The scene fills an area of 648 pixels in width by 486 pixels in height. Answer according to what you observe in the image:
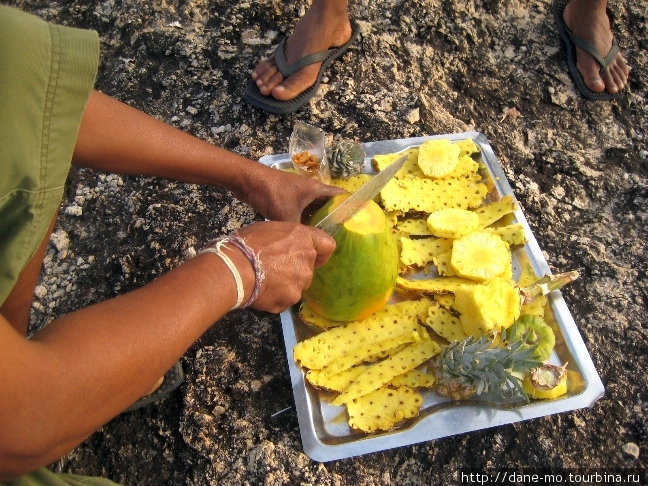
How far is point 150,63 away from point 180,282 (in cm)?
168

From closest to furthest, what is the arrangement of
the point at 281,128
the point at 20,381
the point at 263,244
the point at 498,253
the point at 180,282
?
the point at 20,381, the point at 180,282, the point at 263,244, the point at 498,253, the point at 281,128

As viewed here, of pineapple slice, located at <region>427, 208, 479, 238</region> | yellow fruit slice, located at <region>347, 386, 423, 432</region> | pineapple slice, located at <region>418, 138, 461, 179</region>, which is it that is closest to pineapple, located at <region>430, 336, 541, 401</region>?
yellow fruit slice, located at <region>347, 386, 423, 432</region>

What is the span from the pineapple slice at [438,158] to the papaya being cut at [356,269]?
1.46 feet

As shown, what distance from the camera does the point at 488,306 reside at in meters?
1.53

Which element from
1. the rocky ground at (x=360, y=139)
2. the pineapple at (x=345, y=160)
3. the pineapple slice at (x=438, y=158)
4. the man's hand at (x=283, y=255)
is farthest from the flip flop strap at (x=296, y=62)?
the man's hand at (x=283, y=255)

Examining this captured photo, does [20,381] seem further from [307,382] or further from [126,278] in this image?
[126,278]

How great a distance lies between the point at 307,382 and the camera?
1592 mm

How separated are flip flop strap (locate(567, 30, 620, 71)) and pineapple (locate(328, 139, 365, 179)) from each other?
4.19 ft

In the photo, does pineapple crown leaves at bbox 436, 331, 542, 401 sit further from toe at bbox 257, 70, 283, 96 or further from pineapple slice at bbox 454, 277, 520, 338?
toe at bbox 257, 70, 283, 96

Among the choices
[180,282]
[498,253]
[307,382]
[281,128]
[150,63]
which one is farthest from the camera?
[150,63]

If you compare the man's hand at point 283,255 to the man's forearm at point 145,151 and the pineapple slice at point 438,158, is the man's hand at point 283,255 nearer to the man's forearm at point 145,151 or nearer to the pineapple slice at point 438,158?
the man's forearm at point 145,151

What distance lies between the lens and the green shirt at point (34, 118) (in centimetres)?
107

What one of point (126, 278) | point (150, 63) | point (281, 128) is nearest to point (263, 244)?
point (126, 278)

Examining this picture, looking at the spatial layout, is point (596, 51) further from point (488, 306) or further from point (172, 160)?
point (172, 160)
